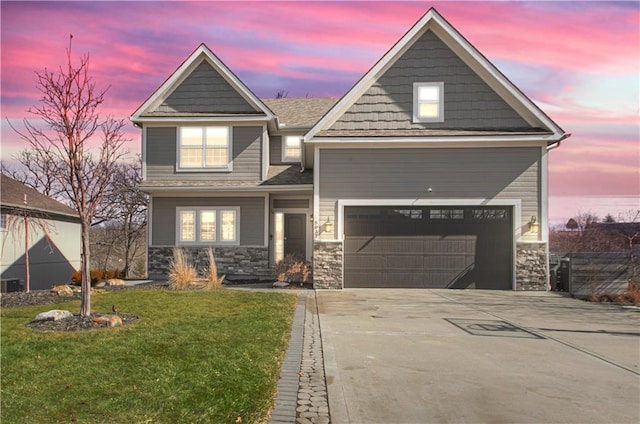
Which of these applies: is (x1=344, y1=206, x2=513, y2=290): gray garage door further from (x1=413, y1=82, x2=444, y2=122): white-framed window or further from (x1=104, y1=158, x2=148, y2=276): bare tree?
(x1=104, y1=158, x2=148, y2=276): bare tree

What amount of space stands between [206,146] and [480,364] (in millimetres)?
14281

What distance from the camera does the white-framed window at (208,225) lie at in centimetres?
1827

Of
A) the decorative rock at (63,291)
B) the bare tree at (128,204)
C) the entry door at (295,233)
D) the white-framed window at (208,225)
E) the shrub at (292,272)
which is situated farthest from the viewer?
the bare tree at (128,204)

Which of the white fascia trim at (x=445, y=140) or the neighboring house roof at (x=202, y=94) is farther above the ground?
the neighboring house roof at (x=202, y=94)

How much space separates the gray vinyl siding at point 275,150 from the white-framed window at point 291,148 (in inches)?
6.3

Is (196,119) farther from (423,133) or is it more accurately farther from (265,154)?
(423,133)

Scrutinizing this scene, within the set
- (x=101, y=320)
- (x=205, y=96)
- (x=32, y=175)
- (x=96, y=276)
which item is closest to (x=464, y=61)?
(x=205, y=96)

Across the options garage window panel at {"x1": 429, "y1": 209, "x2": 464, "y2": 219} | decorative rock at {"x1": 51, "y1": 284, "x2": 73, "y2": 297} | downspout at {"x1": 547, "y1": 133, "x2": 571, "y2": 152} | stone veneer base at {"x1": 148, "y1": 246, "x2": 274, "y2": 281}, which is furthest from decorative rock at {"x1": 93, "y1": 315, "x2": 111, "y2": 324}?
downspout at {"x1": 547, "y1": 133, "x2": 571, "y2": 152}

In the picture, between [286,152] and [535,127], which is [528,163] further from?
[286,152]

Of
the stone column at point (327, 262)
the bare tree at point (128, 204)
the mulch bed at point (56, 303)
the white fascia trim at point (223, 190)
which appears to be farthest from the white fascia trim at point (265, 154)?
the bare tree at point (128, 204)

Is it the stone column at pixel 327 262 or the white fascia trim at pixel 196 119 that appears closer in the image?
the stone column at pixel 327 262

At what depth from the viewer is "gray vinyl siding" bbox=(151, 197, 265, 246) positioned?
1816cm

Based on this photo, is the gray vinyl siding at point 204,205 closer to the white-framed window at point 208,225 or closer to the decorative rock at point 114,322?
the white-framed window at point 208,225

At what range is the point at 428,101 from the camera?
51.2 feet
